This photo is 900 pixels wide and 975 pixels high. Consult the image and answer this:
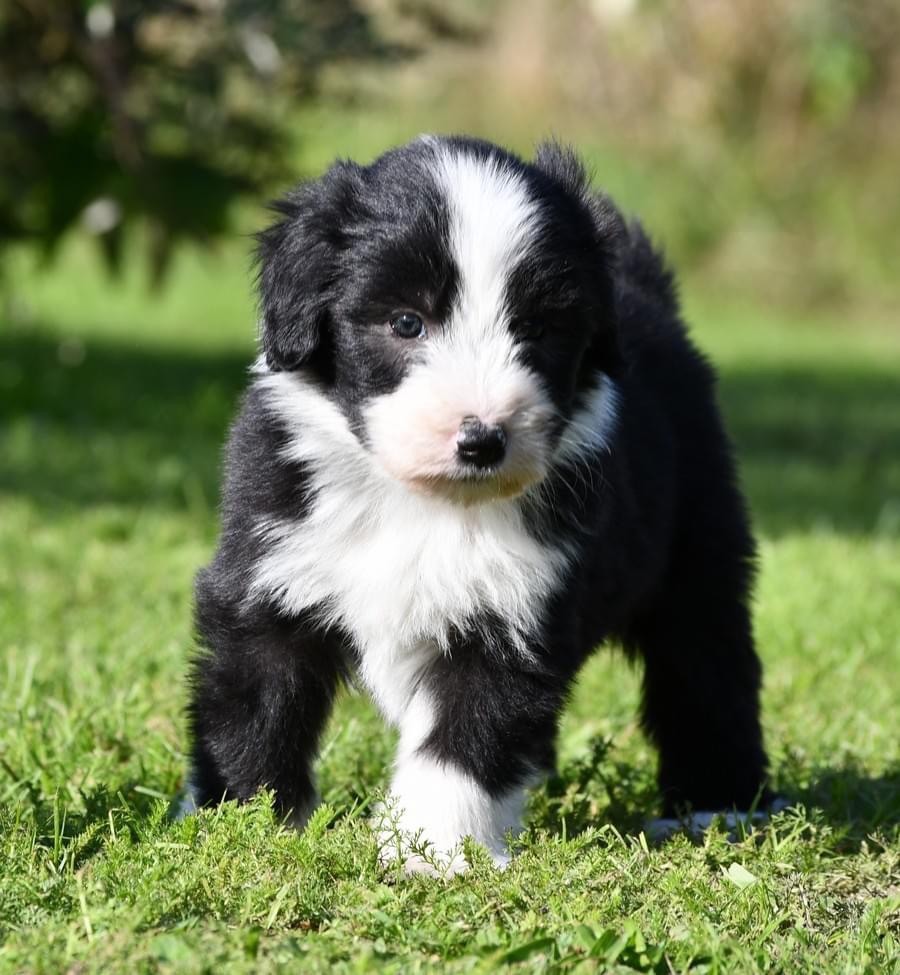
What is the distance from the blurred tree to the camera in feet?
28.7

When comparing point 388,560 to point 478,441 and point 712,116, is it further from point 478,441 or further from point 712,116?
point 712,116

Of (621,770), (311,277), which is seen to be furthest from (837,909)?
(311,277)

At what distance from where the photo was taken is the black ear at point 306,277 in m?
3.19

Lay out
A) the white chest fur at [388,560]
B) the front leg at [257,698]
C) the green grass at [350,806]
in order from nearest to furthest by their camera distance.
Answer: the green grass at [350,806] → the white chest fur at [388,560] → the front leg at [257,698]

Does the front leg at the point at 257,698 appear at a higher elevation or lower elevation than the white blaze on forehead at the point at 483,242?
lower

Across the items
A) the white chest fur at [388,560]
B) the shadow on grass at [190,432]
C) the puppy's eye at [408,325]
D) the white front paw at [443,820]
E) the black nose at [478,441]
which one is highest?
the puppy's eye at [408,325]

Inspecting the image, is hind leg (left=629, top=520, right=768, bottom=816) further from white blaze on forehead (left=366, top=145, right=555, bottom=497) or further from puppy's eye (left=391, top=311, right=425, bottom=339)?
puppy's eye (left=391, top=311, right=425, bottom=339)

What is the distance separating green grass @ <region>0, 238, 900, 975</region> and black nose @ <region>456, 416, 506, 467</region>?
751 millimetres

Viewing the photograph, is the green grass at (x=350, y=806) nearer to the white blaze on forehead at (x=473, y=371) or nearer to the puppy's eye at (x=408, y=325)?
the white blaze on forehead at (x=473, y=371)

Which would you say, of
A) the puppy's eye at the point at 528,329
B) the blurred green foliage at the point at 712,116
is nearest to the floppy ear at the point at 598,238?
the puppy's eye at the point at 528,329

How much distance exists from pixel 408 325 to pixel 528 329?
0.75ft

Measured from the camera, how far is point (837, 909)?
3213mm

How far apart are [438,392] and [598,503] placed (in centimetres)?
58

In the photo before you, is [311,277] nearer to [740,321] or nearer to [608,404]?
[608,404]
